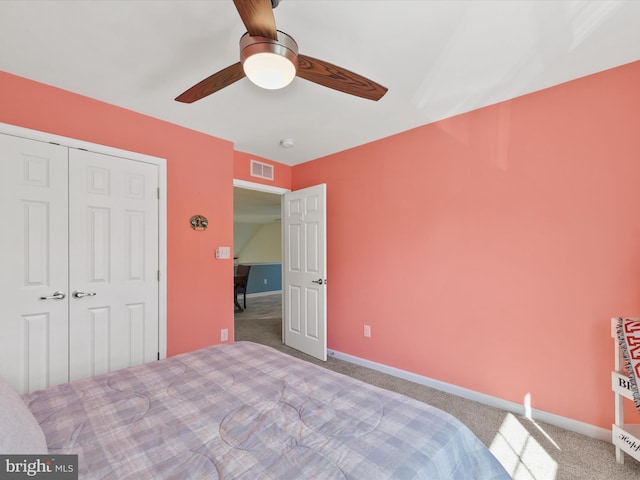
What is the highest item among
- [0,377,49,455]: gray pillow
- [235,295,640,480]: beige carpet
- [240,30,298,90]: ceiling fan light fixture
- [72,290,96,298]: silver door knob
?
[240,30,298,90]: ceiling fan light fixture

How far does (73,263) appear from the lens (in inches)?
84.0

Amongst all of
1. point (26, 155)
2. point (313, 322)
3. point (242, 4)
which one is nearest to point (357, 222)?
point (313, 322)

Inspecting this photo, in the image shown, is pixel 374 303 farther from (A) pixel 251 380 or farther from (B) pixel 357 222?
(A) pixel 251 380

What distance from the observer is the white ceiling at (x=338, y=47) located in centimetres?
142

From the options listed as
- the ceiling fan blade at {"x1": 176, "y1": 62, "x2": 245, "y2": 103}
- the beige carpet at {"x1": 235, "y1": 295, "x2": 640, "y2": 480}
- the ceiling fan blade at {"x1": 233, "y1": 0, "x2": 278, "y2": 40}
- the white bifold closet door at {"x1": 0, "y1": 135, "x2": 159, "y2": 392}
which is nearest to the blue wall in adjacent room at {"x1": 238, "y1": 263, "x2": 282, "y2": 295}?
the white bifold closet door at {"x1": 0, "y1": 135, "x2": 159, "y2": 392}

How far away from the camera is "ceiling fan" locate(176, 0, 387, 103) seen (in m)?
1.13

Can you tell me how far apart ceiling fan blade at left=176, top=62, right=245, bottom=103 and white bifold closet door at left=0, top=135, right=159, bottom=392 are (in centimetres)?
119

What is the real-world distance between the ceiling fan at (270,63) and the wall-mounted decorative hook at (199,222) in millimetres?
1518

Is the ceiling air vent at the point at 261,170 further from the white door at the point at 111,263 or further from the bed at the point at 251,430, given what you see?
the bed at the point at 251,430

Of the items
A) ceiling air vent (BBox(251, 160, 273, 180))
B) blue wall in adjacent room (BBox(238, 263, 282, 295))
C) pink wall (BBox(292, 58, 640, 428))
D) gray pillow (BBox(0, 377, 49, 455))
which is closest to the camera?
gray pillow (BBox(0, 377, 49, 455))

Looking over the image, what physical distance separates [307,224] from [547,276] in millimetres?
2359

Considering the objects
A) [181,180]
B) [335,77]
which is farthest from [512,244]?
[181,180]

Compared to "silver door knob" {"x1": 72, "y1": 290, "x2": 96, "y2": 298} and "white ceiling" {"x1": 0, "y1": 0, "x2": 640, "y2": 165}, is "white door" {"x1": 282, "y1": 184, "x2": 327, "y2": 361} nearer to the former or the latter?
"white ceiling" {"x1": 0, "y1": 0, "x2": 640, "y2": 165}

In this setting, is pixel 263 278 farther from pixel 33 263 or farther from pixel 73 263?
pixel 33 263
